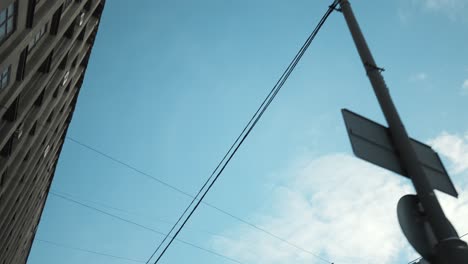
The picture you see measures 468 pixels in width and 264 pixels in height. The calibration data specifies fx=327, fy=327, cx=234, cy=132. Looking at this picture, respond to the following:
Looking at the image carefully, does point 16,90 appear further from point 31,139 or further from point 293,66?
point 293,66

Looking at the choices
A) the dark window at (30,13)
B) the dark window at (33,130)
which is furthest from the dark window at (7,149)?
the dark window at (30,13)

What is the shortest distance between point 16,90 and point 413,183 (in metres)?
15.4

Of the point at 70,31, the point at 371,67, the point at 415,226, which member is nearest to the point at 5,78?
the point at 70,31

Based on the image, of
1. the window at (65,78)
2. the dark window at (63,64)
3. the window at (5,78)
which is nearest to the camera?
the window at (5,78)

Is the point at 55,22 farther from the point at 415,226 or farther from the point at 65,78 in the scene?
the point at 415,226

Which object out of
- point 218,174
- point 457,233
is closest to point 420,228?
point 457,233

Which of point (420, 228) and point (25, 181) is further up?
point (25, 181)

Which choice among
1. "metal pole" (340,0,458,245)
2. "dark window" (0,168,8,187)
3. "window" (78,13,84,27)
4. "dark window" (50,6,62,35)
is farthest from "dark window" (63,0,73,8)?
"metal pole" (340,0,458,245)

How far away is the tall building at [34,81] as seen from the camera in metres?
12.6

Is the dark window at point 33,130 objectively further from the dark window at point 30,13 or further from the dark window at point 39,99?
the dark window at point 30,13

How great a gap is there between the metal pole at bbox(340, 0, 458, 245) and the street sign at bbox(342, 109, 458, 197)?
76 millimetres

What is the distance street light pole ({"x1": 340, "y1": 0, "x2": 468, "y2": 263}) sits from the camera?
93.0 inches

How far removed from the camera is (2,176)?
725 inches

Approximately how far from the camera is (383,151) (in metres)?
2.98
